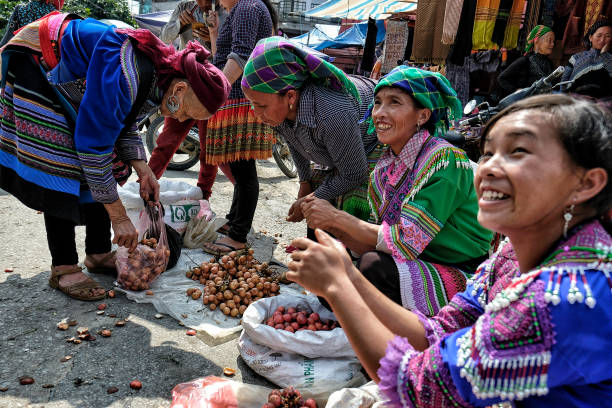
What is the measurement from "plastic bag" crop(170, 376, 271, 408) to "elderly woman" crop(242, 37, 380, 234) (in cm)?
126

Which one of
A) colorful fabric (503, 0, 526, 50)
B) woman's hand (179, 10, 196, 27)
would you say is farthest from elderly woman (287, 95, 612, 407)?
colorful fabric (503, 0, 526, 50)

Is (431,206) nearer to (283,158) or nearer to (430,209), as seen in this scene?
(430,209)

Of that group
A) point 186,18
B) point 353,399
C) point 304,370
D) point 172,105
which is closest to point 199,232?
point 172,105

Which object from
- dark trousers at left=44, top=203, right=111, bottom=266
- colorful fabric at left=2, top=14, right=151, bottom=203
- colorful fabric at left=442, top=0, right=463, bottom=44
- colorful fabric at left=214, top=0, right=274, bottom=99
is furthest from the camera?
colorful fabric at left=442, top=0, right=463, bottom=44

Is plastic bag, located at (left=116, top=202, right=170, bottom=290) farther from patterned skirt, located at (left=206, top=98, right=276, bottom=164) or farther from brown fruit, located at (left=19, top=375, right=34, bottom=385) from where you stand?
brown fruit, located at (left=19, top=375, right=34, bottom=385)

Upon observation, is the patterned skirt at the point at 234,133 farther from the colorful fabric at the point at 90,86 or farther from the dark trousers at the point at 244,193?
the colorful fabric at the point at 90,86

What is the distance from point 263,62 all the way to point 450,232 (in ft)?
4.57

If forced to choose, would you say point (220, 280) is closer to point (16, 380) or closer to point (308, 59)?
point (16, 380)

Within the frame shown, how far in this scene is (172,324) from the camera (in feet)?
8.93

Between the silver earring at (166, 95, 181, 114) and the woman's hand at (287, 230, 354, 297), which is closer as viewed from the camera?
the woman's hand at (287, 230, 354, 297)

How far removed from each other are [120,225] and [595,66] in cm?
405

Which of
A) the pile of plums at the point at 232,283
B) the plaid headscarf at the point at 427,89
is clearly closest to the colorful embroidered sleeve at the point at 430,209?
the plaid headscarf at the point at 427,89

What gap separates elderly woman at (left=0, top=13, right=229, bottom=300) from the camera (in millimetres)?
2354

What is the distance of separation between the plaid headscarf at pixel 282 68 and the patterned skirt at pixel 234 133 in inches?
34.2
